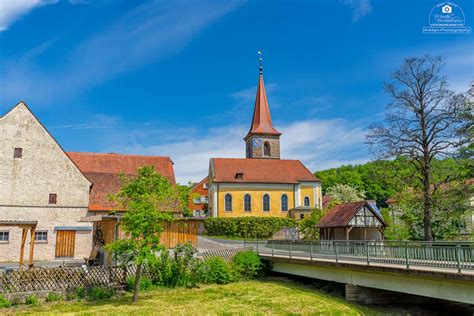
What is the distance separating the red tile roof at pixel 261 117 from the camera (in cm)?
5716

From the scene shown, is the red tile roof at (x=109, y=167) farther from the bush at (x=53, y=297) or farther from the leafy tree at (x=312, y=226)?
the bush at (x=53, y=297)

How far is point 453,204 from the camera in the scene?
1997 centimetres

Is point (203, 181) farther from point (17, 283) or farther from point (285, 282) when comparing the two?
point (17, 283)

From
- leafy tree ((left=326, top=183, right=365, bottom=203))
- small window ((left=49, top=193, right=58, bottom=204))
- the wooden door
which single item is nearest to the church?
leafy tree ((left=326, top=183, right=365, bottom=203))

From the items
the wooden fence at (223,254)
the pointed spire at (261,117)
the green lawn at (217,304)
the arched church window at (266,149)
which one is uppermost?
the pointed spire at (261,117)

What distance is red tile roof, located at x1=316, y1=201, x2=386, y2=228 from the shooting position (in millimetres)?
21594

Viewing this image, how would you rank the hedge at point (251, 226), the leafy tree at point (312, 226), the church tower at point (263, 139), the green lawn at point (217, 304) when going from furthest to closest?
the church tower at point (263, 139), the hedge at point (251, 226), the leafy tree at point (312, 226), the green lawn at point (217, 304)

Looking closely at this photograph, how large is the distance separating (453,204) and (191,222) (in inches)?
556

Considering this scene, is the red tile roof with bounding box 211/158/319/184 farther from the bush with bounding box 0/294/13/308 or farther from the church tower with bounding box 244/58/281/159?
the bush with bounding box 0/294/13/308

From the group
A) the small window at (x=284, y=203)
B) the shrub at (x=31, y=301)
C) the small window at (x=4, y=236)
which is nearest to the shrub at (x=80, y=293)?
the shrub at (x=31, y=301)

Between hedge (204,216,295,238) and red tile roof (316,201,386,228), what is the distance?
19100mm

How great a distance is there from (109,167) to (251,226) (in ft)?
52.9

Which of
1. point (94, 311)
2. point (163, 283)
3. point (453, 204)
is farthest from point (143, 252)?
point (453, 204)

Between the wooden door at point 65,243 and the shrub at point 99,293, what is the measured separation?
1232 cm
